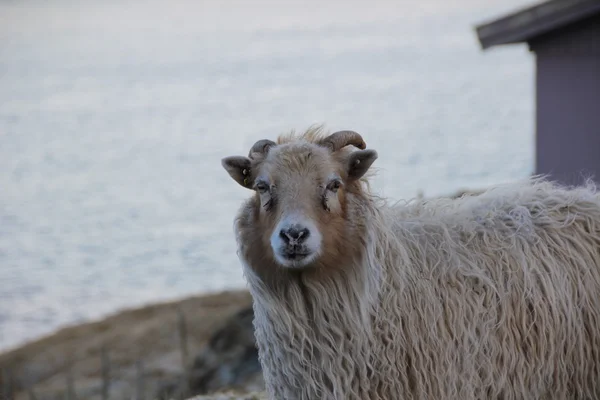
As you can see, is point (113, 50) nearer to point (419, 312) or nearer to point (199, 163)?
point (199, 163)

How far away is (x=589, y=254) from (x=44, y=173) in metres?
30.9

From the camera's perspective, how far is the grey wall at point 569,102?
1125cm

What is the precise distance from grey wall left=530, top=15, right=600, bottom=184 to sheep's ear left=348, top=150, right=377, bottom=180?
20.7 ft

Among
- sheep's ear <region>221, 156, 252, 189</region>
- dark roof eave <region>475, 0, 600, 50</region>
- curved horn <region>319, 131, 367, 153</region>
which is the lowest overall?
sheep's ear <region>221, 156, 252, 189</region>

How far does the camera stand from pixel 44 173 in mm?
34656

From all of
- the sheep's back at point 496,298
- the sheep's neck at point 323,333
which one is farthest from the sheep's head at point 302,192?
the sheep's back at point 496,298

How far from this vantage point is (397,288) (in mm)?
5570

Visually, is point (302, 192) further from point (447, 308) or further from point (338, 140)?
point (447, 308)

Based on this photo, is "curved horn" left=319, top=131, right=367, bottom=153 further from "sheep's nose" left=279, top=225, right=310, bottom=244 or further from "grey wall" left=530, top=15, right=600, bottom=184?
"grey wall" left=530, top=15, right=600, bottom=184

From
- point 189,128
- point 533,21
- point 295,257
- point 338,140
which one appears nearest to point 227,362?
point 533,21

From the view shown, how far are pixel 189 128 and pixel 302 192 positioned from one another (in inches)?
1466

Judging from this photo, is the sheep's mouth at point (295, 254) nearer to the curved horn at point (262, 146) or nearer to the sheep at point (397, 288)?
the sheep at point (397, 288)

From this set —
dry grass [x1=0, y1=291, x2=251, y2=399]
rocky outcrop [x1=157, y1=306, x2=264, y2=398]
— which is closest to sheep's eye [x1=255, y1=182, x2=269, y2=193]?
rocky outcrop [x1=157, y1=306, x2=264, y2=398]

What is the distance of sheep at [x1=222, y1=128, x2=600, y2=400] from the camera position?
5258 millimetres
